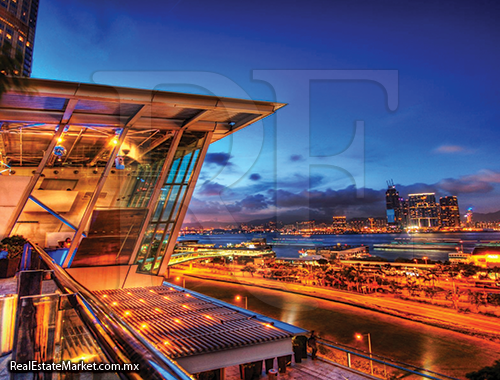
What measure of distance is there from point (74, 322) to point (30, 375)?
354 mm

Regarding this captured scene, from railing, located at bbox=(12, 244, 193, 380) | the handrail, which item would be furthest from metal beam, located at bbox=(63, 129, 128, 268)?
the handrail

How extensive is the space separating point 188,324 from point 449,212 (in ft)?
746

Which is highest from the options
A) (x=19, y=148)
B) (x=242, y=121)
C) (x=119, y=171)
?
(x=242, y=121)

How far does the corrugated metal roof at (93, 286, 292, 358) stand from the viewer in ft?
20.7

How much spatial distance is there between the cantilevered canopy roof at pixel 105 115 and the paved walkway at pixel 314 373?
30.0 feet

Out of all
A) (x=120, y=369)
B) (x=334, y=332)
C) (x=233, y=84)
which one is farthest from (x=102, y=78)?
(x=334, y=332)

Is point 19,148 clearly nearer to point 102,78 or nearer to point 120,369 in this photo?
point 102,78

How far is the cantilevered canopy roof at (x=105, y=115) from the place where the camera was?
8.86 metres

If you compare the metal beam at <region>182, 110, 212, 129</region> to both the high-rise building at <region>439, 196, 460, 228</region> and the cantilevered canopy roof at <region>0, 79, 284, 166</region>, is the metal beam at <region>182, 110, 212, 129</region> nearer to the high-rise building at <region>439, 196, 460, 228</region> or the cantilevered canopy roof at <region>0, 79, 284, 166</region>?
the cantilevered canopy roof at <region>0, 79, 284, 166</region>

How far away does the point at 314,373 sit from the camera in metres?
9.33

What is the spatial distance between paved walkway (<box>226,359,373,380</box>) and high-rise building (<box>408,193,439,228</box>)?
8031 inches

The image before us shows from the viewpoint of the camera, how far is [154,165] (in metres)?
14.4

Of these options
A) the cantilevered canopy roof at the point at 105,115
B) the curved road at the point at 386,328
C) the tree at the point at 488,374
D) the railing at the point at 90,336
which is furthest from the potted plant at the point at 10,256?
the curved road at the point at 386,328

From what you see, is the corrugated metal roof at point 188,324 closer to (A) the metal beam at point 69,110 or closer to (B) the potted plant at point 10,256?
(B) the potted plant at point 10,256
